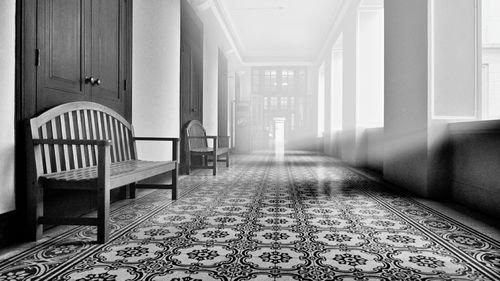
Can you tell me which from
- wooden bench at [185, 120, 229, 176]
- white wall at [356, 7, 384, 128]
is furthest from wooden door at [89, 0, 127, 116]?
white wall at [356, 7, 384, 128]

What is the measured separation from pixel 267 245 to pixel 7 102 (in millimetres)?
1814

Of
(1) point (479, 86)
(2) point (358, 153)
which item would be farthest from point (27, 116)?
(2) point (358, 153)

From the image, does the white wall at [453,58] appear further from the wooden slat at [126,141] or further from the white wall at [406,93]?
the wooden slat at [126,141]

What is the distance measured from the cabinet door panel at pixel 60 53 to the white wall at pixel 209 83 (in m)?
5.18

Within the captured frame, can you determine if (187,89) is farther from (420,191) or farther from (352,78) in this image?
(420,191)

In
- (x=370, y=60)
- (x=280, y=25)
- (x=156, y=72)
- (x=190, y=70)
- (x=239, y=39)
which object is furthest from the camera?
(x=239, y=39)

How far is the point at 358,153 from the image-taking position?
7.26 meters

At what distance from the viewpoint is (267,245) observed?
80.9 inches

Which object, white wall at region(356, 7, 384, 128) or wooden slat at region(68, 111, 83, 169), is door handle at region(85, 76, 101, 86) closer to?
wooden slat at region(68, 111, 83, 169)

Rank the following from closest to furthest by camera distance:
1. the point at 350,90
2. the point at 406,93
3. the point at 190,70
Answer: the point at 406,93 < the point at 190,70 < the point at 350,90

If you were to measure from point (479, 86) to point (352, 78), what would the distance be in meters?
4.05

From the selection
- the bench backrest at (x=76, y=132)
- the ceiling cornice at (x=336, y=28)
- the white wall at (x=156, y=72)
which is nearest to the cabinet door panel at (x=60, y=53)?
the bench backrest at (x=76, y=132)

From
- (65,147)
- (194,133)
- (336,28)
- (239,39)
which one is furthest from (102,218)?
(239,39)

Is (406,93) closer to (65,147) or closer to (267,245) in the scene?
(267,245)
